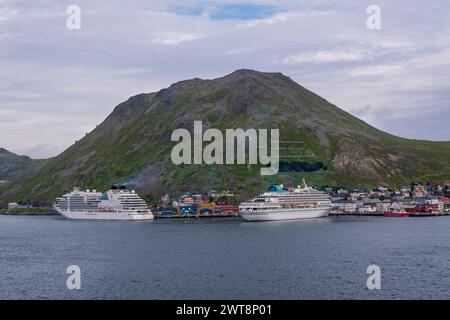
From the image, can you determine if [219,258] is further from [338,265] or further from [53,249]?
[53,249]
